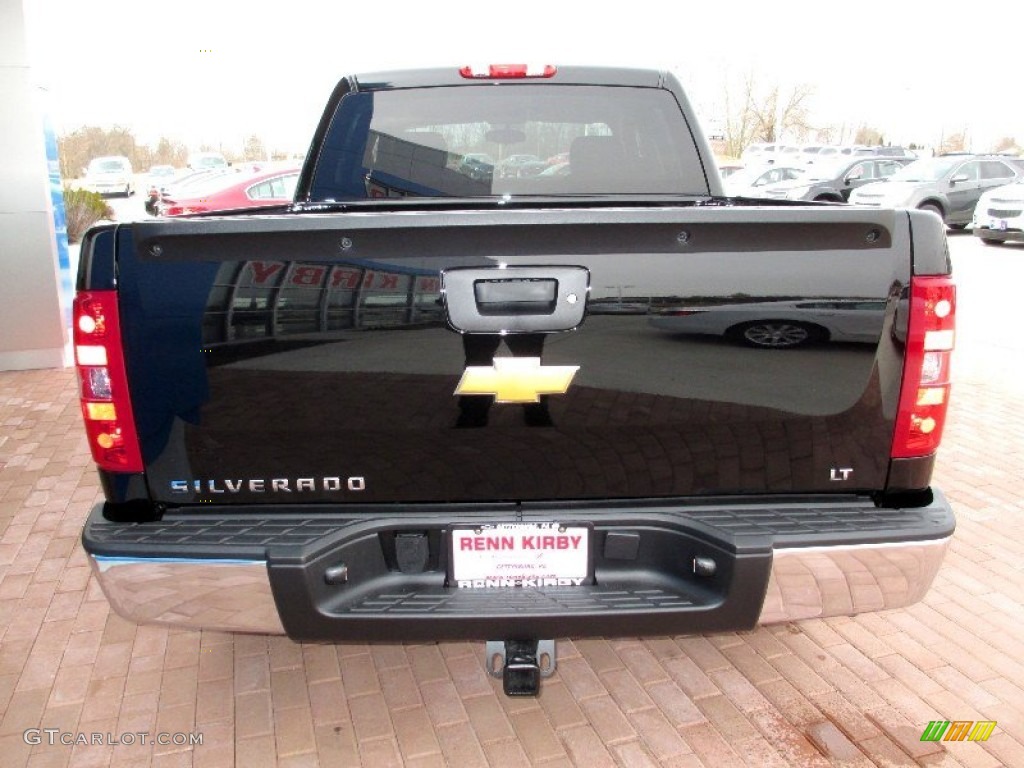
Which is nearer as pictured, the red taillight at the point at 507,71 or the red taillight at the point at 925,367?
the red taillight at the point at 925,367

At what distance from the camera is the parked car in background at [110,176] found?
30.1 m

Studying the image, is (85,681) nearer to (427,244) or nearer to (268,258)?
(268,258)

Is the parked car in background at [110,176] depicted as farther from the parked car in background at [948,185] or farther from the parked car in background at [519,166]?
the parked car in background at [519,166]

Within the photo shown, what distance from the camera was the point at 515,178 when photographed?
11.2 feet

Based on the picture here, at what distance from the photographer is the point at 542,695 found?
2.69m

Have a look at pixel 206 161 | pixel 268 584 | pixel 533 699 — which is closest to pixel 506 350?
pixel 268 584

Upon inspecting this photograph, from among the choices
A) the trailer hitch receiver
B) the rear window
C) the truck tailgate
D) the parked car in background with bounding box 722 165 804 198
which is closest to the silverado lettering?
the truck tailgate

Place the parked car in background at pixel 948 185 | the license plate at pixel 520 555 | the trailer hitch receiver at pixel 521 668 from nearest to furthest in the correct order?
the license plate at pixel 520 555 < the trailer hitch receiver at pixel 521 668 < the parked car in background at pixel 948 185

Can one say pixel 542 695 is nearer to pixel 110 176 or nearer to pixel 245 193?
pixel 245 193

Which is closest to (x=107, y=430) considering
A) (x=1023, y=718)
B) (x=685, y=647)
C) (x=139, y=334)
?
(x=139, y=334)

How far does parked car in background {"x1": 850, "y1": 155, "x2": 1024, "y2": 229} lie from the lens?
58.6 feet

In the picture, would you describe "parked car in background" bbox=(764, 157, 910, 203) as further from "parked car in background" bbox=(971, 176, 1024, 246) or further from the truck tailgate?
the truck tailgate

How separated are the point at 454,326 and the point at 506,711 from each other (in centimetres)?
141

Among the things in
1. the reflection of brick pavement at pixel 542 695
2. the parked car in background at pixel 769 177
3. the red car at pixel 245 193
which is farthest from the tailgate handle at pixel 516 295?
the parked car in background at pixel 769 177
